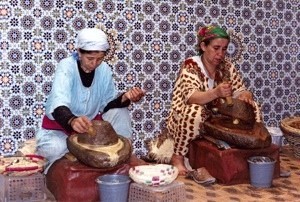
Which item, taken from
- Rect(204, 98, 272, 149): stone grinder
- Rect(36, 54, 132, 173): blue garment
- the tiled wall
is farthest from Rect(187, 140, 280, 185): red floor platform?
the tiled wall

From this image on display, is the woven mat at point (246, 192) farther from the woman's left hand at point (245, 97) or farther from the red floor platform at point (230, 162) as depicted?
the woman's left hand at point (245, 97)

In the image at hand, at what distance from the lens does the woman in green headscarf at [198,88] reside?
3.84m

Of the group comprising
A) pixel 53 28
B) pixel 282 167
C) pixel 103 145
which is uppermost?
pixel 53 28

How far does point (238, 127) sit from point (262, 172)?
0.37 metres

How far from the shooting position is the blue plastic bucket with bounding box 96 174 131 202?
2980 millimetres

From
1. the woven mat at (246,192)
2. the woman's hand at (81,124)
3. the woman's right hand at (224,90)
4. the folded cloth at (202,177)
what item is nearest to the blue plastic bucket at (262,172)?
the woven mat at (246,192)

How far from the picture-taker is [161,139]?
396 cm

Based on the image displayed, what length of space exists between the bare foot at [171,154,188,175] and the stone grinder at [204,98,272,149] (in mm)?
340

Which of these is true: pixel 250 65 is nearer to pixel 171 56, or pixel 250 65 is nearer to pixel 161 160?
pixel 171 56

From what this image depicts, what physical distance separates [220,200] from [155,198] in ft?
1.72

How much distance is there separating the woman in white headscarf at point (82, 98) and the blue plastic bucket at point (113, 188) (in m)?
0.32

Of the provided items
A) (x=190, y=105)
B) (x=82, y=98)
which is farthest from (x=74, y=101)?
(x=190, y=105)

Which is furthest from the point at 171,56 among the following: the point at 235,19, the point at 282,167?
the point at 282,167

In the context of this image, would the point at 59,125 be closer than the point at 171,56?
Yes
